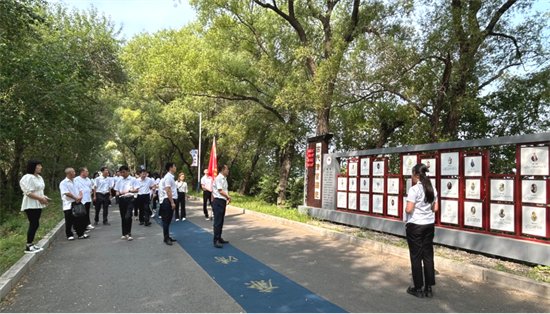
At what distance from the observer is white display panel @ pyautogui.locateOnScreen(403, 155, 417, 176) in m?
7.93

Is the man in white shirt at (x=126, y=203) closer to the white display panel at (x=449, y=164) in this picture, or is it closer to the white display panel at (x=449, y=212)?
the white display panel at (x=449, y=212)

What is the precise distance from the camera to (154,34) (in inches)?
1104

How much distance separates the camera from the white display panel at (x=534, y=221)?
5516mm

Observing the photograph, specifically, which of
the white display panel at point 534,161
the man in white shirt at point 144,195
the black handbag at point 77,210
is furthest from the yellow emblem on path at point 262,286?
the man in white shirt at point 144,195

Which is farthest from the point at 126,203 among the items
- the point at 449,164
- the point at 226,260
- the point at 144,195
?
the point at 449,164

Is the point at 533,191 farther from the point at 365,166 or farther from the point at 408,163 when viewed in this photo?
the point at 365,166

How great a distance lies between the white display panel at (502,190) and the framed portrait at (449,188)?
0.75 metres

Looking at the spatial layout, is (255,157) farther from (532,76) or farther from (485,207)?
(485,207)

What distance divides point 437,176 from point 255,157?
655 inches

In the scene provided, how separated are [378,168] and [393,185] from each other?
690 mm

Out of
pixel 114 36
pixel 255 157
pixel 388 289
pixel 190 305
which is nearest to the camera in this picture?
pixel 190 305

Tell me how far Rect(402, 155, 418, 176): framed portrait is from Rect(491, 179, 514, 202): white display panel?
1.85m

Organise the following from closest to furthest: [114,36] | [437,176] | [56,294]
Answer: [56,294], [437,176], [114,36]

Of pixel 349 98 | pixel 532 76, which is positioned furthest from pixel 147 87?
Answer: pixel 532 76
